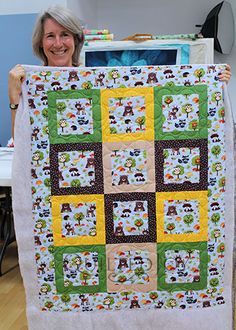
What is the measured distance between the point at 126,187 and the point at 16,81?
0.55 meters

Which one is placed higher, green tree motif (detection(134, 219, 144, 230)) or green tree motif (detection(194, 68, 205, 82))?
green tree motif (detection(194, 68, 205, 82))

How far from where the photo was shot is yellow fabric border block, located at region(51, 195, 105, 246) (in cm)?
154

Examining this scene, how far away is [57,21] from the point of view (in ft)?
5.88

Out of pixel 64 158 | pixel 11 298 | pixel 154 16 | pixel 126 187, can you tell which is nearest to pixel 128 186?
pixel 126 187

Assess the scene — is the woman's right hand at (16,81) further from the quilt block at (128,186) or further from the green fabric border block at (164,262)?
the green fabric border block at (164,262)

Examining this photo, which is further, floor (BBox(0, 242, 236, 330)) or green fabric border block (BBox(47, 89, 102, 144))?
floor (BBox(0, 242, 236, 330))

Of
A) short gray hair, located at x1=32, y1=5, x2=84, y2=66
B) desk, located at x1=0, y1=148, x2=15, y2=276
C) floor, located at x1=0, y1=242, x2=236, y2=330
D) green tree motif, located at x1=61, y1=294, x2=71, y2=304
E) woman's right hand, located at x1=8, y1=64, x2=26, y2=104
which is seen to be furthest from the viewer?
desk, located at x1=0, y1=148, x2=15, y2=276

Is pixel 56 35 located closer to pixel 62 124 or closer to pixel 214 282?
pixel 62 124

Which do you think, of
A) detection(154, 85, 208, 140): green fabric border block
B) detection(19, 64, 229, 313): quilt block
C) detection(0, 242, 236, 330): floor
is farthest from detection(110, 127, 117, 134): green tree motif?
detection(0, 242, 236, 330): floor

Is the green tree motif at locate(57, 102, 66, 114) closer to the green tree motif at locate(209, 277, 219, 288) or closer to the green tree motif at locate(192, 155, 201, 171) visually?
the green tree motif at locate(192, 155, 201, 171)

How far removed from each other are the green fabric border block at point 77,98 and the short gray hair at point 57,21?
1.55ft

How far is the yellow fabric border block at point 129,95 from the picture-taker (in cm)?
149

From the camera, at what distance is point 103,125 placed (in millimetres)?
1507

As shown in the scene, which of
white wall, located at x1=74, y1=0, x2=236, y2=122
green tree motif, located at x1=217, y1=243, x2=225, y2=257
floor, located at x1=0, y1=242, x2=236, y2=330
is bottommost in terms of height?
floor, located at x1=0, y1=242, x2=236, y2=330
